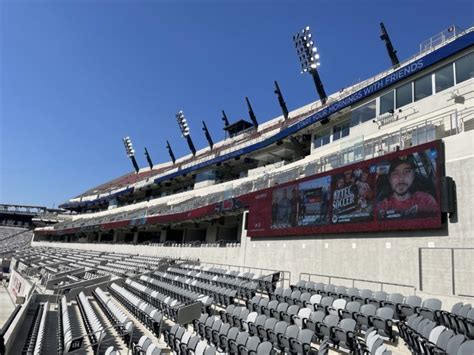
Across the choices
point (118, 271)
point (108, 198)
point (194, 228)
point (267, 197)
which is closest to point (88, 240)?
point (108, 198)

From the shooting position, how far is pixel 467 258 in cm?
1043

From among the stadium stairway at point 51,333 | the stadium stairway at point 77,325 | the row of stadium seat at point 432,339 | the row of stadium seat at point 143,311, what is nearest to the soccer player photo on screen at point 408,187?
the row of stadium seat at point 432,339

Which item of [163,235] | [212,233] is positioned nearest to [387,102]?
[212,233]

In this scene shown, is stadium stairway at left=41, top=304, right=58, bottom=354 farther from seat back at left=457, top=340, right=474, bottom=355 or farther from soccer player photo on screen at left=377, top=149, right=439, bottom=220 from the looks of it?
soccer player photo on screen at left=377, top=149, right=439, bottom=220

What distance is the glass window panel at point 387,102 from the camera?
1842 centimetres

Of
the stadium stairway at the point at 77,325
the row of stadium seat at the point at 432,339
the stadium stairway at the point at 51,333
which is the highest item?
the row of stadium seat at the point at 432,339

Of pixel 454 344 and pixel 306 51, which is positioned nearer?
pixel 454 344

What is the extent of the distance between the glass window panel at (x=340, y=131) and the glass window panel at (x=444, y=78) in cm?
633

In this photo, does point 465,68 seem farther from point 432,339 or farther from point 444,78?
point 432,339

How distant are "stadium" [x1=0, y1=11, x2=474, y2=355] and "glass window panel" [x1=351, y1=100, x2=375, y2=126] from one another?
8 cm

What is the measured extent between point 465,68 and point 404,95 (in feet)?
9.96

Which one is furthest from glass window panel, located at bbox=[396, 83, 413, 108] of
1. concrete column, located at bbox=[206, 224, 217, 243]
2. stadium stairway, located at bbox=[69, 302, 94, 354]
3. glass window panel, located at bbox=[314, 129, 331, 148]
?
concrete column, located at bbox=[206, 224, 217, 243]

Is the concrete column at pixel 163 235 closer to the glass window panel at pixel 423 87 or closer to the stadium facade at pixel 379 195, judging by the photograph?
the stadium facade at pixel 379 195

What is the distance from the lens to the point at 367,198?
1402cm
